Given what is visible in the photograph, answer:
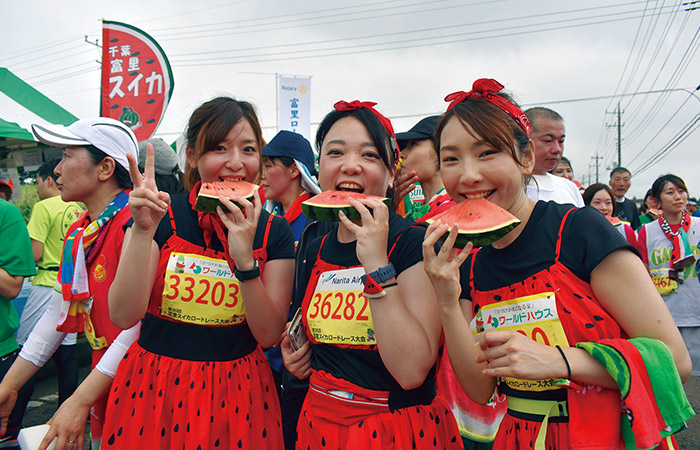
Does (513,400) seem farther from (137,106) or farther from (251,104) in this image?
(137,106)

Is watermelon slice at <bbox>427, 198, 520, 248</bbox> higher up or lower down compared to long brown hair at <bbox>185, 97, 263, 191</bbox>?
lower down

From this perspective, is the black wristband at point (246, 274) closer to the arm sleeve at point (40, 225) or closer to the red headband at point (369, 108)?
the red headband at point (369, 108)

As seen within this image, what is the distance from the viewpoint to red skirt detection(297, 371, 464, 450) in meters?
1.83

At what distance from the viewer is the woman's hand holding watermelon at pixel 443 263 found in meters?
1.61

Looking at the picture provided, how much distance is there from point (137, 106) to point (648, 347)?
1085 cm

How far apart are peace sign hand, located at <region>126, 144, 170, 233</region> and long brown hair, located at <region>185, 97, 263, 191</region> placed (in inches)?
14.4

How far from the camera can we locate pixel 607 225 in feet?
5.39

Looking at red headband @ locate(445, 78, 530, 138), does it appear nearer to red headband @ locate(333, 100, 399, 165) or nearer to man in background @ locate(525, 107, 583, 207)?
red headband @ locate(333, 100, 399, 165)

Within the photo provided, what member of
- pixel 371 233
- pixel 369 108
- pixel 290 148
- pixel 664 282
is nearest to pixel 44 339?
pixel 371 233

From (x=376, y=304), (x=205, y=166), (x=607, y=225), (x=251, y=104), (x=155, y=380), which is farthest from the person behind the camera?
(x=251, y=104)

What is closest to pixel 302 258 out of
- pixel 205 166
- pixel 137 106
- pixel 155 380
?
pixel 205 166

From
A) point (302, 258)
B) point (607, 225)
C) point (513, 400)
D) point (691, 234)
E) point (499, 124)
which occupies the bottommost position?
point (691, 234)

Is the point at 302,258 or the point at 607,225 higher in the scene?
the point at 607,225

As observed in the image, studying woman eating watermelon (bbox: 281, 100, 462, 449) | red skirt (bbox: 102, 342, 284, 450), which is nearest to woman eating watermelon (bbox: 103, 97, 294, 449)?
red skirt (bbox: 102, 342, 284, 450)
